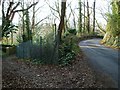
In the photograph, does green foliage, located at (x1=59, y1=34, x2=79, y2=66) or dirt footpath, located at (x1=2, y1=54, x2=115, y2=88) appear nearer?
dirt footpath, located at (x1=2, y1=54, x2=115, y2=88)

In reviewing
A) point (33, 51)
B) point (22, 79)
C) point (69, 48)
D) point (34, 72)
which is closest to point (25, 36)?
point (33, 51)

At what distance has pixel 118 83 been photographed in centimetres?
857

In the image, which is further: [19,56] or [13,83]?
[19,56]

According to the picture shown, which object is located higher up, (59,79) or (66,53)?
(66,53)


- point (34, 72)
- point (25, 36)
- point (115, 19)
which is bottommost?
point (34, 72)

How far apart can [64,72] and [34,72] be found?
1.50 metres

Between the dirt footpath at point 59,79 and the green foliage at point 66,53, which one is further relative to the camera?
the green foliage at point 66,53

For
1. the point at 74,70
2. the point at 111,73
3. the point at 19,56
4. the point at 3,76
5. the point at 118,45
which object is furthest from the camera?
the point at 118,45

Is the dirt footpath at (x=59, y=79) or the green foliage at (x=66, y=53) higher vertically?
the green foliage at (x=66, y=53)

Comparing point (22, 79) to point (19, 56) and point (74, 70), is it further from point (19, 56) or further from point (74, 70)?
point (19, 56)

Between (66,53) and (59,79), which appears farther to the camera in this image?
(66,53)

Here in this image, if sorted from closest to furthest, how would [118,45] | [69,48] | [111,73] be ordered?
[111,73] < [69,48] < [118,45]

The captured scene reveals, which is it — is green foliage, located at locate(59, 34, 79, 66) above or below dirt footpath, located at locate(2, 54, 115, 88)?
above

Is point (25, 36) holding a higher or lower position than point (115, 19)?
lower
